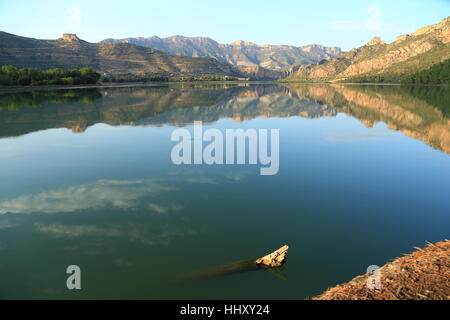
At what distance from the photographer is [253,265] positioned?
10477mm

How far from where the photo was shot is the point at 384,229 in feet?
42.8

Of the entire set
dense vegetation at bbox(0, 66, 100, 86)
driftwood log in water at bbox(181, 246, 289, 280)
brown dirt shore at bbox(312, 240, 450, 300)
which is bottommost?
driftwood log in water at bbox(181, 246, 289, 280)

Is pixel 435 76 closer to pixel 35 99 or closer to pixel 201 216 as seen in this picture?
pixel 35 99

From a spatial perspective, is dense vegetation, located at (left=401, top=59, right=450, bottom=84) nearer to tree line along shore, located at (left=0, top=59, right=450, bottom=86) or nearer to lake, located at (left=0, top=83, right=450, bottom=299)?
tree line along shore, located at (left=0, top=59, right=450, bottom=86)

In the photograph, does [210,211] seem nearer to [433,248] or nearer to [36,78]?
[433,248]

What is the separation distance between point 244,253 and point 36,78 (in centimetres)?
14291

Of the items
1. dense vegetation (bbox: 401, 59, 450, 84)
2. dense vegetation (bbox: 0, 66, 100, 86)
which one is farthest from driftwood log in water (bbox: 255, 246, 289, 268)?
dense vegetation (bbox: 401, 59, 450, 84)

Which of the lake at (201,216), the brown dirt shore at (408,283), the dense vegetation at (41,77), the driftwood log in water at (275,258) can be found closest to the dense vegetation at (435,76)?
the lake at (201,216)

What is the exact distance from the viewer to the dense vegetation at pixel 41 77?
114m

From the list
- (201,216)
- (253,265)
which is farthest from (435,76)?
(253,265)

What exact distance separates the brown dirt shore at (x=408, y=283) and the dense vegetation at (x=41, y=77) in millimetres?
131878

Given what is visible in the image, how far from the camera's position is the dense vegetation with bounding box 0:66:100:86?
114m

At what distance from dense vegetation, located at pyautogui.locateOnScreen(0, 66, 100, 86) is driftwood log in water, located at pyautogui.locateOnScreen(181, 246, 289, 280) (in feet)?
421
